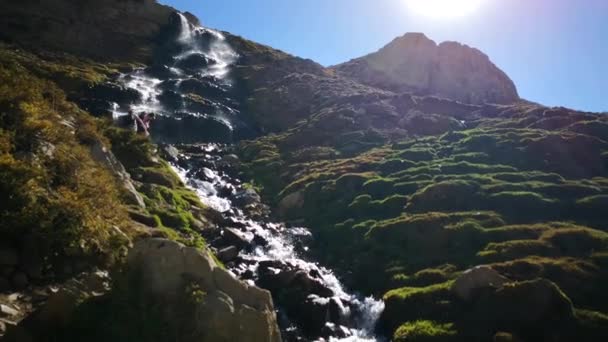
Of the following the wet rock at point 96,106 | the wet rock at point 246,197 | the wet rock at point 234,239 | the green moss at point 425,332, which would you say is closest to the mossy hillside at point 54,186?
the wet rock at point 234,239

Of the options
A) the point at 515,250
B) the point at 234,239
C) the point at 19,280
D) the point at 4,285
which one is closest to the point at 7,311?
the point at 4,285

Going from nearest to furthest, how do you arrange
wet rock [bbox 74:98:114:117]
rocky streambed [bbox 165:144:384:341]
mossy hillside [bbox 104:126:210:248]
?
rocky streambed [bbox 165:144:384:341]
mossy hillside [bbox 104:126:210:248]
wet rock [bbox 74:98:114:117]

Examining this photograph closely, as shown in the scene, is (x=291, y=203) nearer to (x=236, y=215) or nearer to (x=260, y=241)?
(x=236, y=215)

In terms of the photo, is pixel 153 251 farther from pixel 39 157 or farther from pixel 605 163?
pixel 605 163

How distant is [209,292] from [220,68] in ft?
372

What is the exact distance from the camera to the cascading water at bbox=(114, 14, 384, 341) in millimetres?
27188

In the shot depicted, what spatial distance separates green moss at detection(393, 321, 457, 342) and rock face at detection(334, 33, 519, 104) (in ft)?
390

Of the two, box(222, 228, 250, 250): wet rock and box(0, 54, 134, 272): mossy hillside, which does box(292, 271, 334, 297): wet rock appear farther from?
box(0, 54, 134, 272): mossy hillside

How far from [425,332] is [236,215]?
23.0m

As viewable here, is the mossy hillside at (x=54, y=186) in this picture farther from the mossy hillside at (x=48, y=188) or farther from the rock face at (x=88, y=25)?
the rock face at (x=88, y=25)

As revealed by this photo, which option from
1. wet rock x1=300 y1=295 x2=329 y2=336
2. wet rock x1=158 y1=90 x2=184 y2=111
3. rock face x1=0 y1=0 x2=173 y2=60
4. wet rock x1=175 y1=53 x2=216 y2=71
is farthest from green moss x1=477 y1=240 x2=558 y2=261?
rock face x1=0 y1=0 x2=173 y2=60

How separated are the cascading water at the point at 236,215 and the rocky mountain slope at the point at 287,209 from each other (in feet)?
0.75

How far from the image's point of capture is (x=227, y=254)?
1249 inches

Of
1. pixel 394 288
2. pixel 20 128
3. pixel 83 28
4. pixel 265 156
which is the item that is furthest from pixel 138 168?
pixel 83 28
